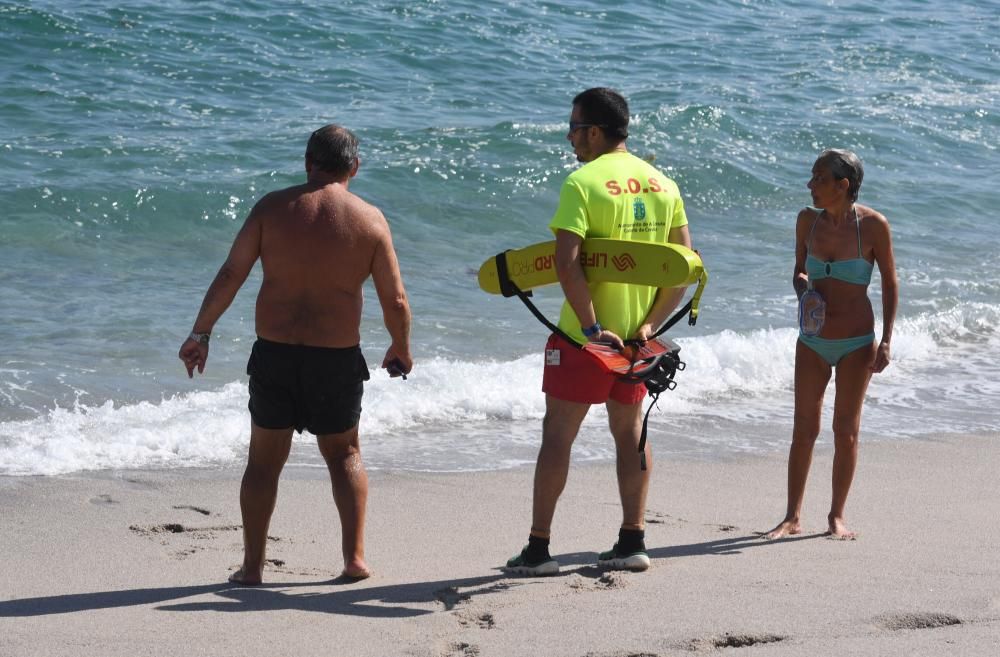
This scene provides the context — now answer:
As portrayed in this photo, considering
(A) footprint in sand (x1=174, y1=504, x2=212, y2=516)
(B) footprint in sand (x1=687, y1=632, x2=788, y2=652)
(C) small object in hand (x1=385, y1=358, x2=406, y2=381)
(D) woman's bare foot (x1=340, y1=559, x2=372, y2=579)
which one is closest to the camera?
(B) footprint in sand (x1=687, y1=632, x2=788, y2=652)

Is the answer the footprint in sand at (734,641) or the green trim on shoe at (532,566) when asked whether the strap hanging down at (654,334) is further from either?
the footprint in sand at (734,641)

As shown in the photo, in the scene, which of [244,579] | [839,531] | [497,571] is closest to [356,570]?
[244,579]

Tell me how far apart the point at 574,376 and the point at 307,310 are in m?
0.98

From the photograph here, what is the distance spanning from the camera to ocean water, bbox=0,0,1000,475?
7434mm

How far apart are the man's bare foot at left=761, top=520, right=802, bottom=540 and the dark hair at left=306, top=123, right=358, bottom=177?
237 cm

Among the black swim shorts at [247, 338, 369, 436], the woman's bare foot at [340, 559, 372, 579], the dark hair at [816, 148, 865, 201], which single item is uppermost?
the dark hair at [816, 148, 865, 201]

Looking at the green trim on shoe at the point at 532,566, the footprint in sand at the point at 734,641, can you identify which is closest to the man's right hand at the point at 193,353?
the green trim on shoe at the point at 532,566

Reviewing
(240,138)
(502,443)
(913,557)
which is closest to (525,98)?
(240,138)

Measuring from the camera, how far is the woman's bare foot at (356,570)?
457 centimetres

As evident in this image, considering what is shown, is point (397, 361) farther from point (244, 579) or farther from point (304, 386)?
point (244, 579)

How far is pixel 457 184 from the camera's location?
1377 cm

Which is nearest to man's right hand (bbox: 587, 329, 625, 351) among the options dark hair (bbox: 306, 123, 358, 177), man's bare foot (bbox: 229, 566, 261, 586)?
dark hair (bbox: 306, 123, 358, 177)

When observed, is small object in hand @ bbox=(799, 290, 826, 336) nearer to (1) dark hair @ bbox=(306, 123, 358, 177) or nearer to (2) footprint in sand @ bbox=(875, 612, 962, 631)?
(2) footprint in sand @ bbox=(875, 612, 962, 631)

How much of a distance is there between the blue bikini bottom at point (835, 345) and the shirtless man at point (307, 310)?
1.83 meters
